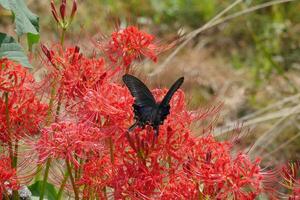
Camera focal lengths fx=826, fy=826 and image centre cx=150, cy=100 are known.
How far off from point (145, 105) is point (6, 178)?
0.34 meters

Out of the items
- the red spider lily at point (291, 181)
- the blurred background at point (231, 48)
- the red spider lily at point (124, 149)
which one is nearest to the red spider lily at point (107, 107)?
the red spider lily at point (124, 149)

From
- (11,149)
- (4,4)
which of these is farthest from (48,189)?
(4,4)

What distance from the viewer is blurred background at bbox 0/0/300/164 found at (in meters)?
5.00

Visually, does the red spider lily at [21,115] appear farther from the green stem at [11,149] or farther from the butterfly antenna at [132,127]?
the butterfly antenna at [132,127]

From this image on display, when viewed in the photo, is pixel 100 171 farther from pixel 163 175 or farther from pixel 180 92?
pixel 180 92

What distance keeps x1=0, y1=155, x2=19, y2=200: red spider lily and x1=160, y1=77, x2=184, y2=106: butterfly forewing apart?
36 cm

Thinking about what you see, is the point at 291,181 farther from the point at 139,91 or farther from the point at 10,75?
the point at 10,75

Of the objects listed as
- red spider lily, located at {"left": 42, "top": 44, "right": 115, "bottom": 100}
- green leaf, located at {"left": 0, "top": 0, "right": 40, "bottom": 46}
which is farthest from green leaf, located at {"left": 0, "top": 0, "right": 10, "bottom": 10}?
red spider lily, located at {"left": 42, "top": 44, "right": 115, "bottom": 100}

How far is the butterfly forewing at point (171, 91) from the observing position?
1.68m

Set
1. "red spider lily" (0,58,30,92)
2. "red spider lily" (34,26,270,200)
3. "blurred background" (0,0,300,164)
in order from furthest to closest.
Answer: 1. "blurred background" (0,0,300,164)
2. "red spider lily" (0,58,30,92)
3. "red spider lily" (34,26,270,200)

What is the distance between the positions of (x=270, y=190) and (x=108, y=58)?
0.50 metres

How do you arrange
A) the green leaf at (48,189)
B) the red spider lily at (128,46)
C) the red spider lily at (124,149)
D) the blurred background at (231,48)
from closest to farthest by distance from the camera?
1. the red spider lily at (124,149)
2. the red spider lily at (128,46)
3. the green leaf at (48,189)
4. the blurred background at (231,48)

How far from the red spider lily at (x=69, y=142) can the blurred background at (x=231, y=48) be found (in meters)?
2.65

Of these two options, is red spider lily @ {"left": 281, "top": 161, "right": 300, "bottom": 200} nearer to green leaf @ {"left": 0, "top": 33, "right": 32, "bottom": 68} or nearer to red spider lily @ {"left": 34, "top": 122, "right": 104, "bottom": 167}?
red spider lily @ {"left": 34, "top": 122, "right": 104, "bottom": 167}
